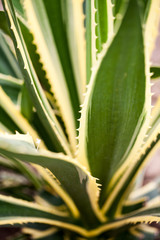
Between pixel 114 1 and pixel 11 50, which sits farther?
pixel 11 50

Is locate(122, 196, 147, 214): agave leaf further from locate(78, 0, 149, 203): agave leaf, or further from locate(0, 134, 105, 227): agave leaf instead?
locate(78, 0, 149, 203): agave leaf

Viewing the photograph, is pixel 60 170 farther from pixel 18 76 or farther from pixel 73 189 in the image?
pixel 18 76

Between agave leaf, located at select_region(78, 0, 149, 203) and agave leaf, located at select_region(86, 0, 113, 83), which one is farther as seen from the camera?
agave leaf, located at select_region(86, 0, 113, 83)

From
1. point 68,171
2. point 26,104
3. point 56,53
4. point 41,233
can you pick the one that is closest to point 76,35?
point 56,53

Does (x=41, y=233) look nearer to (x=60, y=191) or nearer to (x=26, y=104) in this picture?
(x=60, y=191)

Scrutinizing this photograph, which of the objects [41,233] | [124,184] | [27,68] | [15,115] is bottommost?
[41,233]

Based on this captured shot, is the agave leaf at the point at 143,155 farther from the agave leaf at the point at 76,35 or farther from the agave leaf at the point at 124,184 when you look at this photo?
the agave leaf at the point at 76,35

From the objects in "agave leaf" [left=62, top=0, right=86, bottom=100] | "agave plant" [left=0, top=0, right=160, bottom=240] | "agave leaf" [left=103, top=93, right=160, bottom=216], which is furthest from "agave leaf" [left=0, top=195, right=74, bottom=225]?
"agave leaf" [left=62, top=0, right=86, bottom=100]

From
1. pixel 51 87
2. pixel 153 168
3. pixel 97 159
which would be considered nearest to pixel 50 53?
pixel 51 87
